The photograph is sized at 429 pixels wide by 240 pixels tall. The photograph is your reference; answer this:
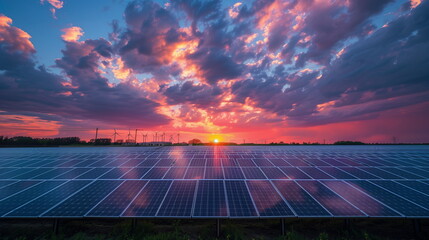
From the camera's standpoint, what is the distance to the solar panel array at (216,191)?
29.5 feet

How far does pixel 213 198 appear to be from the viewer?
1010cm

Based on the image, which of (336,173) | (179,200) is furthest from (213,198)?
(336,173)

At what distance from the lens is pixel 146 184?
11805 mm

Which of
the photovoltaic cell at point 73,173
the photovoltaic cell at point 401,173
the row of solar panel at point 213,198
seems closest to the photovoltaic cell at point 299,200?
the row of solar panel at point 213,198

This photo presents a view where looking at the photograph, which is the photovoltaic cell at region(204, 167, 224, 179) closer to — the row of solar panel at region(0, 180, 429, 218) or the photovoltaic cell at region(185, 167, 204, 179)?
the photovoltaic cell at region(185, 167, 204, 179)

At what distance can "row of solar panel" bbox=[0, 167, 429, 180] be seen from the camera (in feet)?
42.9

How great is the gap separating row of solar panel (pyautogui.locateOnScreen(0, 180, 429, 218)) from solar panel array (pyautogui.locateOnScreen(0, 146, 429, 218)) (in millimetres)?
52

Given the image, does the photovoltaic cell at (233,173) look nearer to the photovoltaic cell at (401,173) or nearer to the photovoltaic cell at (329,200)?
the photovoltaic cell at (329,200)

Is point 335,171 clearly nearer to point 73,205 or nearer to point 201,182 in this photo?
point 201,182

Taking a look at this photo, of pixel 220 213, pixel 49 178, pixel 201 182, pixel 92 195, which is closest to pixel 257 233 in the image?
pixel 220 213

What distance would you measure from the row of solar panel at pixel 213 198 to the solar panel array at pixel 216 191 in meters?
0.05

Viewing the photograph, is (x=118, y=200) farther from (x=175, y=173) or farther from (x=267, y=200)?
(x=267, y=200)

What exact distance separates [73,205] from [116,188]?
2.30 metres

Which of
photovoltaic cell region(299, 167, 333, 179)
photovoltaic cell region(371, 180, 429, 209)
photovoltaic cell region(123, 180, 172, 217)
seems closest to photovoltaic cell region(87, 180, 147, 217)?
photovoltaic cell region(123, 180, 172, 217)
